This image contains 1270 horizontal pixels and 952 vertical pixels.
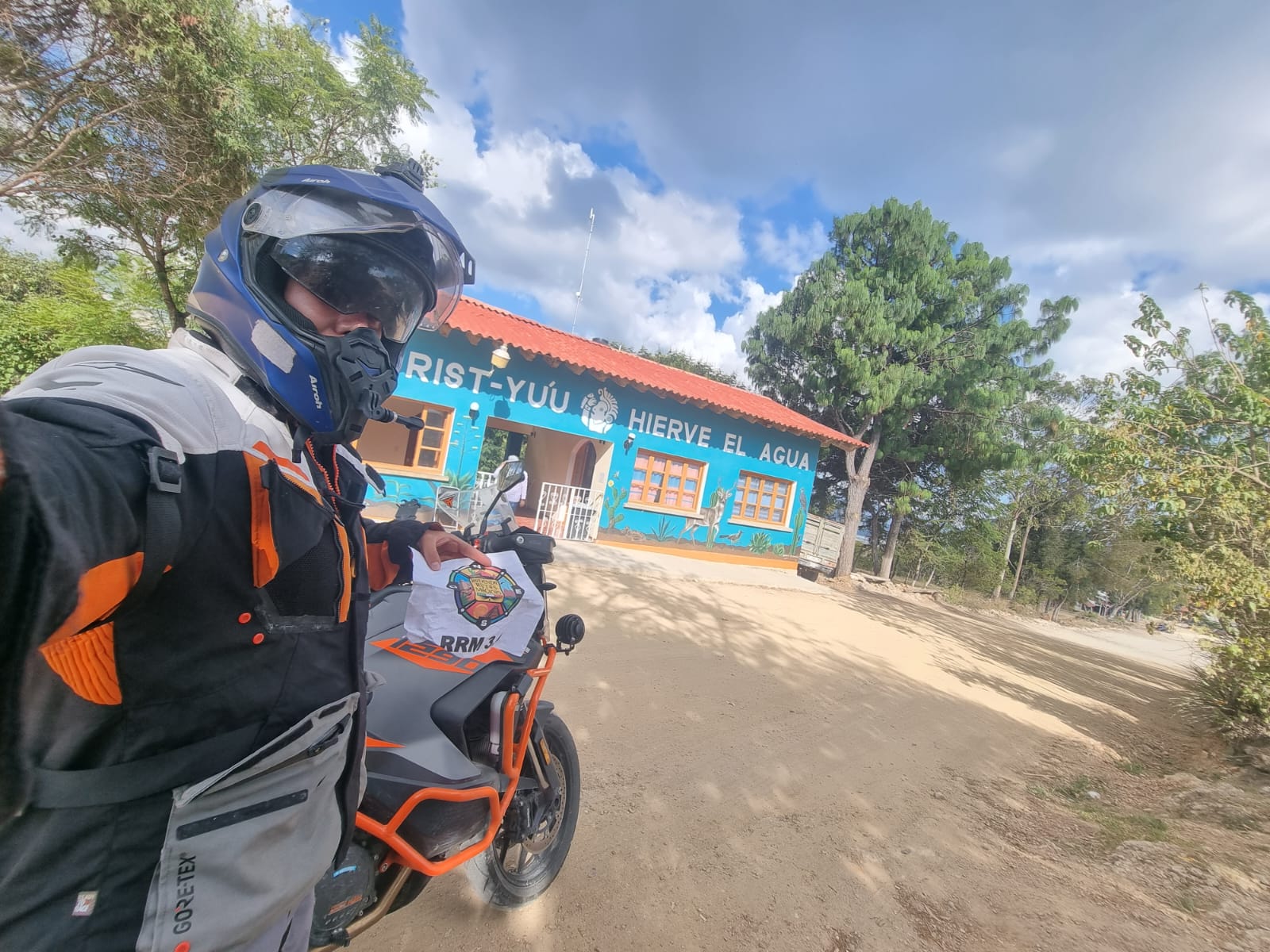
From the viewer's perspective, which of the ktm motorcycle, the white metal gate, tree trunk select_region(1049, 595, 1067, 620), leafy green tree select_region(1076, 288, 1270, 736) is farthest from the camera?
tree trunk select_region(1049, 595, 1067, 620)

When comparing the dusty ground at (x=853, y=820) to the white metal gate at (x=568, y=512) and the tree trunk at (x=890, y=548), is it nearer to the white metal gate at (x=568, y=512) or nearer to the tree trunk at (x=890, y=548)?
the white metal gate at (x=568, y=512)

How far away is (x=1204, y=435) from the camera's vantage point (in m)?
6.02

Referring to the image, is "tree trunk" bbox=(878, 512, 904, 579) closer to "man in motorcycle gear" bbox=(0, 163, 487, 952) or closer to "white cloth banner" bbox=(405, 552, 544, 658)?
"white cloth banner" bbox=(405, 552, 544, 658)

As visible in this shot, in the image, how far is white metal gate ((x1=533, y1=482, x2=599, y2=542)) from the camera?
10.4 metres

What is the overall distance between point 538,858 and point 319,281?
6.89 feet

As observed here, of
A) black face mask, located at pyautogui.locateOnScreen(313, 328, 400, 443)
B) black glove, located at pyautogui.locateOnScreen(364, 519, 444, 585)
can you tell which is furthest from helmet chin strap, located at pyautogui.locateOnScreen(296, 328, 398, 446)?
black glove, located at pyautogui.locateOnScreen(364, 519, 444, 585)

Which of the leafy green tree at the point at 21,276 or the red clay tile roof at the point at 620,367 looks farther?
the leafy green tree at the point at 21,276

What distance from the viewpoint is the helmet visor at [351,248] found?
43.0 inches

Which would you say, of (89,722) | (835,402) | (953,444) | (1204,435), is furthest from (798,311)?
(89,722)

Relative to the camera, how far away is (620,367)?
11.1 metres

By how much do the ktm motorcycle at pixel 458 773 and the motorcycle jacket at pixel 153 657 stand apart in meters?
0.59

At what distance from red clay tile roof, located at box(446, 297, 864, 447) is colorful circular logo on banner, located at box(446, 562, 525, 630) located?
710 centimetres

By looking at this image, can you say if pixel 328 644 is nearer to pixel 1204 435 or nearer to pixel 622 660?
pixel 622 660

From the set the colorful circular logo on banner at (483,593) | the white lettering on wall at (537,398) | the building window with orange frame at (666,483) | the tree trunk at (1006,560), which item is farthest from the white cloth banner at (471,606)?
the tree trunk at (1006,560)
